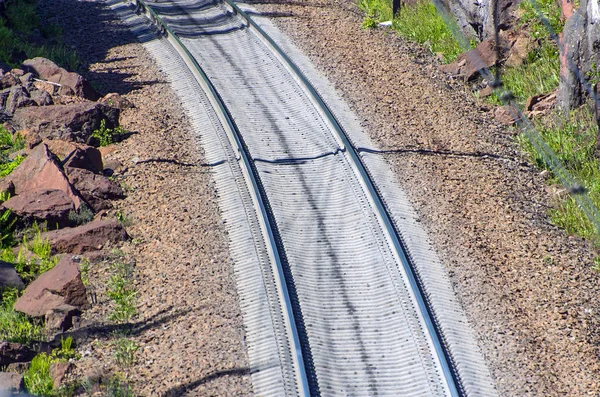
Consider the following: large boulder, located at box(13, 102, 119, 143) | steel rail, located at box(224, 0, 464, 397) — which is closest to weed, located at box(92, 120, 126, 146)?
large boulder, located at box(13, 102, 119, 143)

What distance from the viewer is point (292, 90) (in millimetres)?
14406

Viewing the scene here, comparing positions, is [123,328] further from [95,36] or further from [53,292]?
[95,36]

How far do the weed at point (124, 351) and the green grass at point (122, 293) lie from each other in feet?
1.33

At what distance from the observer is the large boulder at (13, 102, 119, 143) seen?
1262cm

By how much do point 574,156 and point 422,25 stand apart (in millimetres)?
6618

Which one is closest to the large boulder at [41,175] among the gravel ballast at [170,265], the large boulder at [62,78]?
the gravel ballast at [170,265]

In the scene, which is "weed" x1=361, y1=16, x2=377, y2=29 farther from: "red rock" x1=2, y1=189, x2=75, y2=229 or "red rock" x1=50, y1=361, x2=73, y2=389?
"red rock" x1=50, y1=361, x2=73, y2=389

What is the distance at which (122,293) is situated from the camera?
898 centimetres

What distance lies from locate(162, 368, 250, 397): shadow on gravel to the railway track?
15 centimetres

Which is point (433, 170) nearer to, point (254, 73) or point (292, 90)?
point (292, 90)

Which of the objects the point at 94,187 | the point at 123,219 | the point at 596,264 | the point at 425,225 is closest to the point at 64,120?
the point at 94,187

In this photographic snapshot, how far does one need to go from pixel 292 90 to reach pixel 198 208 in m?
4.66

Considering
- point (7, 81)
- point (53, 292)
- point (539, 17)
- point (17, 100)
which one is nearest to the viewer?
point (53, 292)

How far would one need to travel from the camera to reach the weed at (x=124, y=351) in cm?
784
